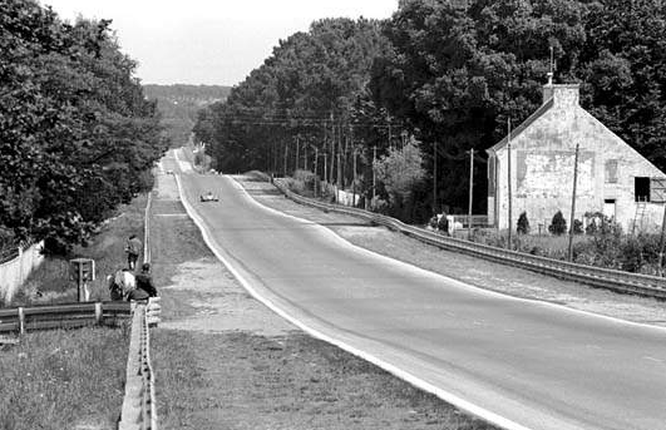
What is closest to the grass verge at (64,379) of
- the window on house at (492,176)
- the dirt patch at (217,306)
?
the dirt patch at (217,306)

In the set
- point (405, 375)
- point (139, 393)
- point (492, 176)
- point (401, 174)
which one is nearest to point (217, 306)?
point (405, 375)

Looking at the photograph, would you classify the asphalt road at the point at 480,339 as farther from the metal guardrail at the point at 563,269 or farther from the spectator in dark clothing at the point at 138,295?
the spectator in dark clothing at the point at 138,295

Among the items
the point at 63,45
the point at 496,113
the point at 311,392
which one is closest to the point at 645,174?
the point at 496,113

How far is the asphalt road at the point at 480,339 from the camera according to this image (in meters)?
14.5

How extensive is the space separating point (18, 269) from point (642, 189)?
40.1m

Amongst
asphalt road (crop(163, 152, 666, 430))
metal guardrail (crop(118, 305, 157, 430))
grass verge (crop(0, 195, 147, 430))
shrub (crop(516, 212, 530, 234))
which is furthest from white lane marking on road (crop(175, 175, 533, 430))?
shrub (crop(516, 212, 530, 234))

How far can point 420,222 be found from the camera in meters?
84.1

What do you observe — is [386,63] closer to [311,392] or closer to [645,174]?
[645,174]

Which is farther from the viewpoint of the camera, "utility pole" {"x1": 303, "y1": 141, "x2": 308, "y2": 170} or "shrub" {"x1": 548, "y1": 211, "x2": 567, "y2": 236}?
"utility pole" {"x1": 303, "y1": 141, "x2": 308, "y2": 170}

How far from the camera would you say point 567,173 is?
2702 inches

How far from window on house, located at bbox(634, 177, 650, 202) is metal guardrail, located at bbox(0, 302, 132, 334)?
50423mm

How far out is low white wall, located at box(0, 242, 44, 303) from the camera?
4147 cm

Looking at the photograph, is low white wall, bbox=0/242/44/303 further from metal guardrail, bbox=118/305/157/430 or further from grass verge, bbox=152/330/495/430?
metal guardrail, bbox=118/305/157/430

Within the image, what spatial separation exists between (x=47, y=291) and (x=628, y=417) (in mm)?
35860
